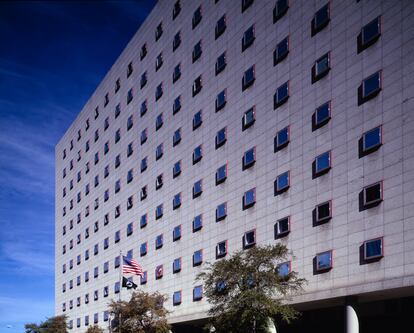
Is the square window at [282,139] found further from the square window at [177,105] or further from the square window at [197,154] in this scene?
the square window at [177,105]

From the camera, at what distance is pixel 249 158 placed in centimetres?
4297

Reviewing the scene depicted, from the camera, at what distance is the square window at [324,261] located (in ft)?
112

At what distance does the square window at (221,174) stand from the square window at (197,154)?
11.9 ft

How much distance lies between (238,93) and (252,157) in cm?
586

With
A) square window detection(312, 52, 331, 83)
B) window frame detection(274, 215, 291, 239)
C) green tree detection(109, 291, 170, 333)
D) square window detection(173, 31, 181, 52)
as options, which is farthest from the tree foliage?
square window detection(312, 52, 331, 83)

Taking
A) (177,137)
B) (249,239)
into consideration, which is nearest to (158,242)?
(177,137)

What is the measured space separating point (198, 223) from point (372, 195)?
20.4 meters

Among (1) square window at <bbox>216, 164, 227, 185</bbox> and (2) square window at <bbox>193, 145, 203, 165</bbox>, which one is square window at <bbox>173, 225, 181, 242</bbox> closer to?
(2) square window at <bbox>193, 145, 203, 165</bbox>

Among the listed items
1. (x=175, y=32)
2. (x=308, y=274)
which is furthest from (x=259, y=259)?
(x=175, y=32)

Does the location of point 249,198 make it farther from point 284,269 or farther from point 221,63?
point 221,63

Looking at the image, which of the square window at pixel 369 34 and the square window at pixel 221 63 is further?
the square window at pixel 221 63

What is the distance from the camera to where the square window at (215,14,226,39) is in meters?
48.3

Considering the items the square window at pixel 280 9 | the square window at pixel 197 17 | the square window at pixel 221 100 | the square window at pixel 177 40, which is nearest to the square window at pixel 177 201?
the square window at pixel 221 100

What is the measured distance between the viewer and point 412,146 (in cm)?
2984
